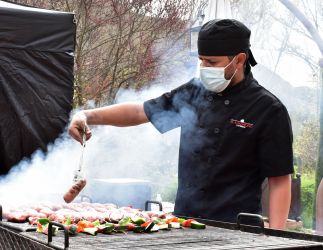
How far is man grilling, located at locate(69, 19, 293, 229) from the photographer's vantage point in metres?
3.07

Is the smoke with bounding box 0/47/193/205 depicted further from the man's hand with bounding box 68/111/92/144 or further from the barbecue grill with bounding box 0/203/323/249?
the barbecue grill with bounding box 0/203/323/249

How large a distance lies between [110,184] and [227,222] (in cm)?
284

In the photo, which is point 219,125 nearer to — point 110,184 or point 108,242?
point 108,242

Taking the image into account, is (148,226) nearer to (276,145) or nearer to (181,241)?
(181,241)

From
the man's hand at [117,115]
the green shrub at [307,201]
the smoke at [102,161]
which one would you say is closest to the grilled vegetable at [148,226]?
the man's hand at [117,115]

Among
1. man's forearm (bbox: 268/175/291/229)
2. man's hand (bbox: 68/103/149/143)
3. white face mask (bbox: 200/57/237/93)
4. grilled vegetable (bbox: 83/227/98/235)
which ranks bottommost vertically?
grilled vegetable (bbox: 83/227/98/235)

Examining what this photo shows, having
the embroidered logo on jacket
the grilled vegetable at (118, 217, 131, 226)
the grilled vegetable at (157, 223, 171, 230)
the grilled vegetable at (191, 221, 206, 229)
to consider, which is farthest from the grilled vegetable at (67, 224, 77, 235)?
the embroidered logo on jacket

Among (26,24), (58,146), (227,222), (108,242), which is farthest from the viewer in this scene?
(58,146)

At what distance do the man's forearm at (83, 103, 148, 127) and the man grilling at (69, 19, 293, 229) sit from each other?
0.43ft

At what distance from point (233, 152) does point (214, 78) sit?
44 centimetres

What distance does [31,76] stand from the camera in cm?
668

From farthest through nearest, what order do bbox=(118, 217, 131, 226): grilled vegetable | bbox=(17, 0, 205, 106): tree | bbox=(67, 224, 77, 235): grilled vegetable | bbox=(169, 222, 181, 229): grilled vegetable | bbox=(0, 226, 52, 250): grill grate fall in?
bbox=(17, 0, 205, 106): tree
bbox=(169, 222, 181, 229): grilled vegetable
bbox=(118, 217, 131, 226): grilled vegetable
bbox=(67, 224, 77, 235): grilled vegetable
bbox=(0, 226, 52, 250): grill grate

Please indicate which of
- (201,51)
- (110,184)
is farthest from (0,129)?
(201,51)

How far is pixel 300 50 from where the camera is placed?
45.9 ft
